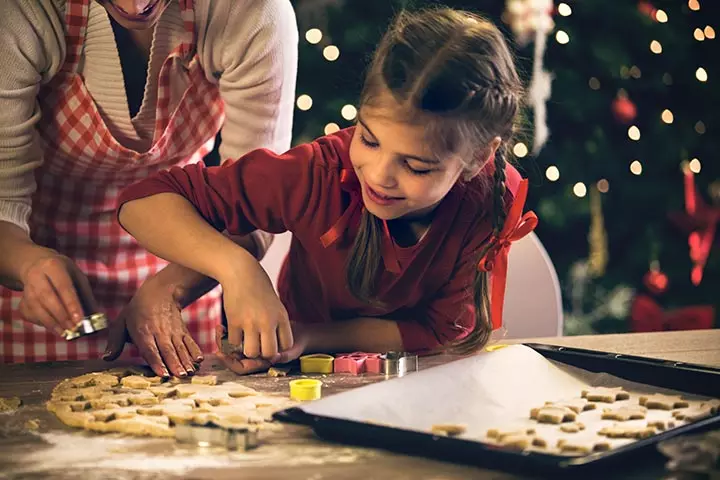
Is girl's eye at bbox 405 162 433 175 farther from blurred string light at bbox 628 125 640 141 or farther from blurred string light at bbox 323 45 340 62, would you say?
blurred string light at bbox 628 125 640 141

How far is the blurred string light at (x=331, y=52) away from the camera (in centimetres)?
265

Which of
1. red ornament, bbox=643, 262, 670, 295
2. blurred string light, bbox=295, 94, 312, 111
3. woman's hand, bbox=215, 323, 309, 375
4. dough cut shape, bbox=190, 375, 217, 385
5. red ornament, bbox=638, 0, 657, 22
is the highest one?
red ornament, bbox=638, 0, 657, 22

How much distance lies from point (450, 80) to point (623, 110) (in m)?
1.85

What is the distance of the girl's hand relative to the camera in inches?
52.8

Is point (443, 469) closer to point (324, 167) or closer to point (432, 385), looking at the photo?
point (432, 385)

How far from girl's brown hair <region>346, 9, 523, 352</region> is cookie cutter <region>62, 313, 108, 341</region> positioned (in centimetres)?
46

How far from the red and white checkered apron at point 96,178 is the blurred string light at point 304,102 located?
0.78m

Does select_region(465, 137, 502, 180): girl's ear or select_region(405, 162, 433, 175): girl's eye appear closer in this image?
select_region(405, 162, 433, 175): girl's eye

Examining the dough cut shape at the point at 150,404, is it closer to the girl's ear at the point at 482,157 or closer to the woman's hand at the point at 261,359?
the woman's hand at the point at 261,359

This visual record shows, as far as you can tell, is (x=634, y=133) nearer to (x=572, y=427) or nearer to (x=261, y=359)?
(x=261, y=359)

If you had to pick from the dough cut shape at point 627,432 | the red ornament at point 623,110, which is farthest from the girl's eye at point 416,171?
the red ornament at point 623,110

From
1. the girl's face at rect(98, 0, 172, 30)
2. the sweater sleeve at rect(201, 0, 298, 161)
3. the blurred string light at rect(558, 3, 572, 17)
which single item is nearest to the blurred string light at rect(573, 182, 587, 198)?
the blurred string light at rect(558, 3, 572, 17)

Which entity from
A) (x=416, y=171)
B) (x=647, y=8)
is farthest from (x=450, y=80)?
(x=647, y=8)

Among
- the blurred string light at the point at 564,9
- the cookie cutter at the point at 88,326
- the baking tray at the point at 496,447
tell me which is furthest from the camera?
the blurred string light at the point at 564,9
